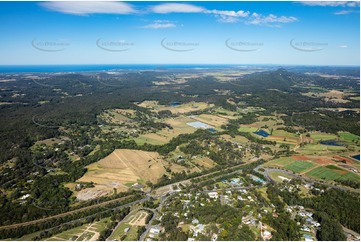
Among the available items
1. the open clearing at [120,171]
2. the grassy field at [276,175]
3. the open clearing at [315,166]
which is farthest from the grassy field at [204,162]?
the grassy field at [276,175]

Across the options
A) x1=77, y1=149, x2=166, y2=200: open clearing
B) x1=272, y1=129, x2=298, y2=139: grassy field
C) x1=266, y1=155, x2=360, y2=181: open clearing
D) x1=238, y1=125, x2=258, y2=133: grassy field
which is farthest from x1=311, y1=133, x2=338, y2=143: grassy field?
x1=77, y1=149, x2=166, y2=200: open clearing

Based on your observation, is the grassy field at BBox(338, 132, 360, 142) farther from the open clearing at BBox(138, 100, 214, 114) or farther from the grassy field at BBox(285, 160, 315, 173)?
the open clearing at BBox(138, 100, 214, 114)

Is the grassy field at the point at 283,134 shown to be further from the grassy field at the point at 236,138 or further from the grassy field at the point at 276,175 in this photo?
the grassy field at the point at 276,175

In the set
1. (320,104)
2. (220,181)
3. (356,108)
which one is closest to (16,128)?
(220,181)

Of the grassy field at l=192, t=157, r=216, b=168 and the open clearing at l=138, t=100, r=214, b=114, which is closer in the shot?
the grassy field at l=192, t=157, r=216, b=168

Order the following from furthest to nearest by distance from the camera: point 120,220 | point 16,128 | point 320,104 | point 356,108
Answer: point 320,104 → point 356,108 → point 16,128 → point 120,220

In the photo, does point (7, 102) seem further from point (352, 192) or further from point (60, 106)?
point (352, 192)
